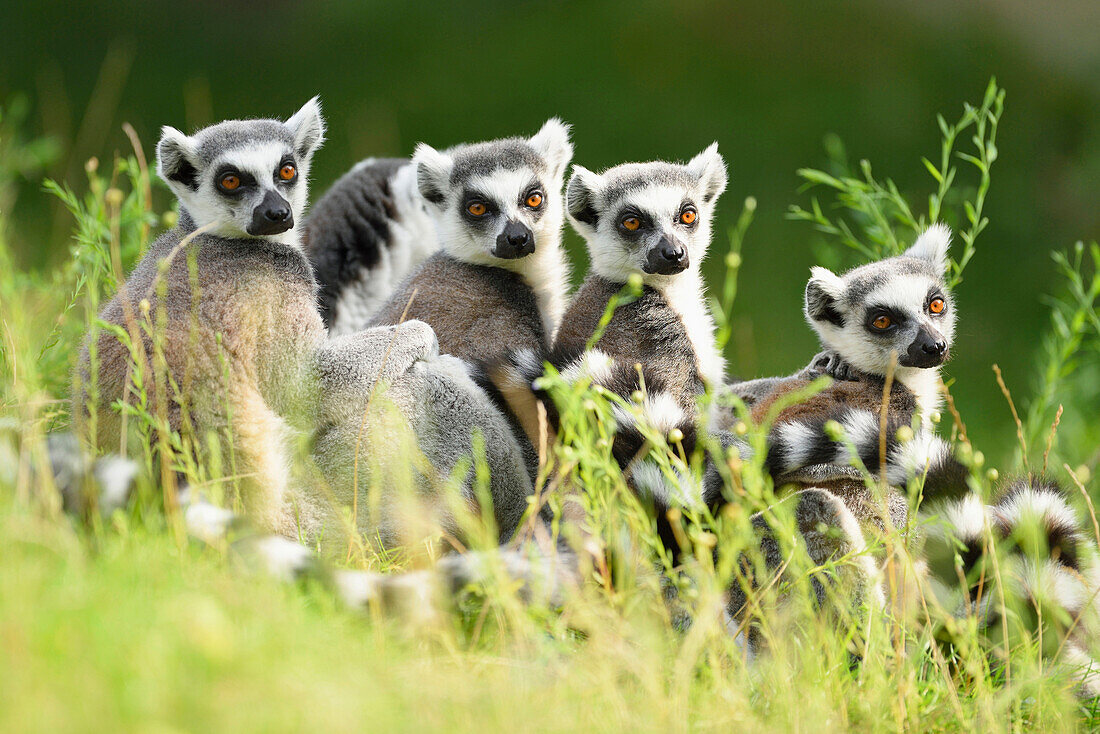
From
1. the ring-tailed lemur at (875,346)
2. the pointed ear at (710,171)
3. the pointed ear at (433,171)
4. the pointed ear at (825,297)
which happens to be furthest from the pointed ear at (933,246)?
the pointed ear at (433,171)

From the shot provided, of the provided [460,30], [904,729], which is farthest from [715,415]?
[460,30]

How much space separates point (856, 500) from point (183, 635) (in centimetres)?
165

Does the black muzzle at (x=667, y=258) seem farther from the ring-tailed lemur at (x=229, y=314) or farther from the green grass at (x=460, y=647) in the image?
the ring-tailed lemur at (x=229, y=314)

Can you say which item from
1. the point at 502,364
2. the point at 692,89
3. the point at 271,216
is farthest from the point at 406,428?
the point at 692,89

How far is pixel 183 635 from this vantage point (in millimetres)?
1472

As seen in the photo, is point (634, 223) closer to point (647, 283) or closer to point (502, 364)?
point (647, 283)

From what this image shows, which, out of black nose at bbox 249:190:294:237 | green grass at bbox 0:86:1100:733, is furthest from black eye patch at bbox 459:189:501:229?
green grass at bbox 0:86:1100:733

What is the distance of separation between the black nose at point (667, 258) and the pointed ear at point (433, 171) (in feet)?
2.57

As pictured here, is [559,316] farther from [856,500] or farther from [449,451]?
[856,500]

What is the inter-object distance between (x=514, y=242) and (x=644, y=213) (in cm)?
39

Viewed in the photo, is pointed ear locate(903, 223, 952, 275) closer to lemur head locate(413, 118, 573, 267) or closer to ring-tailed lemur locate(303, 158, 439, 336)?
lemur head locate(413, 118, 573, 267)

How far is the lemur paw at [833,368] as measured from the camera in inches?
110

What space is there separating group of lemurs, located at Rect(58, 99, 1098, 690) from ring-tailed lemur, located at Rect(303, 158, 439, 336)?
68 cm

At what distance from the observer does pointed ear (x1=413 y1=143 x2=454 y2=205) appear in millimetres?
3184
